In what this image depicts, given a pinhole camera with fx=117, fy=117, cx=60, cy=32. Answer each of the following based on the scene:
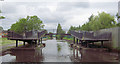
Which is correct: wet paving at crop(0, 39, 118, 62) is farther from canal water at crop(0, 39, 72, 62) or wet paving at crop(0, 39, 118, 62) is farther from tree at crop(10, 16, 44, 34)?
tree at crop(10, 16, 44, 34)

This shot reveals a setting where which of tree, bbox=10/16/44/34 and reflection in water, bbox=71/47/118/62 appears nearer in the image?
reflection in water, bbox=71/47/118/62

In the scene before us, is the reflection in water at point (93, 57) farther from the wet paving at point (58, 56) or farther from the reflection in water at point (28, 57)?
the reflection in water at point (28, 57)

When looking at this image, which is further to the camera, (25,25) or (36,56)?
(25,25)

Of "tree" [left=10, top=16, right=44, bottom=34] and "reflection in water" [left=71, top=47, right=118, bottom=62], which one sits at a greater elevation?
"tree" [left=10, top=16, right=44, bottom=34]

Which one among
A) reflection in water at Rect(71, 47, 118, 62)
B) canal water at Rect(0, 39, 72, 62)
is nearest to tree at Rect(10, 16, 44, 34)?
canal water at Rect(0, 39, 72, 62)

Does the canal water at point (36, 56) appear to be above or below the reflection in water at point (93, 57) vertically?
above

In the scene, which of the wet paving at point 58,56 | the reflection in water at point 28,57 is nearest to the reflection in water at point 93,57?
the wet paving at point 58,56

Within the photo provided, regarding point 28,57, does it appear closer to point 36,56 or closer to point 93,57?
point 36,56

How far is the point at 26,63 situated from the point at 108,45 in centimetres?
1462

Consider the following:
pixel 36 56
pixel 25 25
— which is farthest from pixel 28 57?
pixel 25 25

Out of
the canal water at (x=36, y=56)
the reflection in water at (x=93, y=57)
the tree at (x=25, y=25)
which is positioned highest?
the tree at (x=25, y=25)

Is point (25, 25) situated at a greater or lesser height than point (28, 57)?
greater

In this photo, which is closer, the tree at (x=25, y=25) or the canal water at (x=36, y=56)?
the canal water at (x=36, y=56)

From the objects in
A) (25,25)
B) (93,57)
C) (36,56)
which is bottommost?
(93,57)
